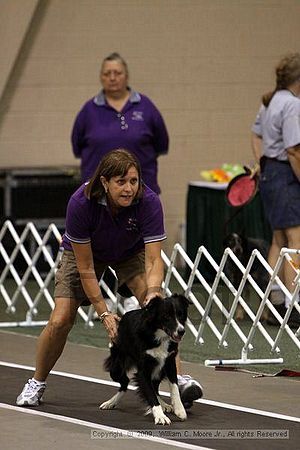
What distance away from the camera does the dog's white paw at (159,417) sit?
496cm

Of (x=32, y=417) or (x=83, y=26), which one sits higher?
(x=83, y=26)

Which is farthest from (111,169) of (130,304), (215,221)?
(215,221)

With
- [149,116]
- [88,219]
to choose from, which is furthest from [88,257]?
[149,116]

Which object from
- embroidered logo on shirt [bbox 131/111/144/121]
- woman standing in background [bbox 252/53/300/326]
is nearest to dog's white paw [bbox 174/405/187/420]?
woman standing in background [bbox 252/53/300/326]

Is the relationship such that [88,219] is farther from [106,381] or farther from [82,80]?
[82,80]

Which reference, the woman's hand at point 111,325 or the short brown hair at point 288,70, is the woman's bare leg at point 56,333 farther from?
the short brown hair at point 288,70

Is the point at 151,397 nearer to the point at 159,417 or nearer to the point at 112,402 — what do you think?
the point at 159,417

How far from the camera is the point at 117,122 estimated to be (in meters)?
7.75

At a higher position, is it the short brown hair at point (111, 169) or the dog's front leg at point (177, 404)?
the short brown hair at point (111, 169)

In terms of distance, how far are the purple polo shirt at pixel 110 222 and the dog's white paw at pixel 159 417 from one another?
2.24 feet

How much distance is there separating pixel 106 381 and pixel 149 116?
2.30 m

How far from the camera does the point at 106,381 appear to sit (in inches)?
236

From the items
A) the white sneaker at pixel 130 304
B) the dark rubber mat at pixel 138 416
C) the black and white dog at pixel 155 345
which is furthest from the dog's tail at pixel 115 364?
the white sneaker at pixel 130 304

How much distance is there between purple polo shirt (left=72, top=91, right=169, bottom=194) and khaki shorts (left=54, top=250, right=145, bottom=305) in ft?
7.96
